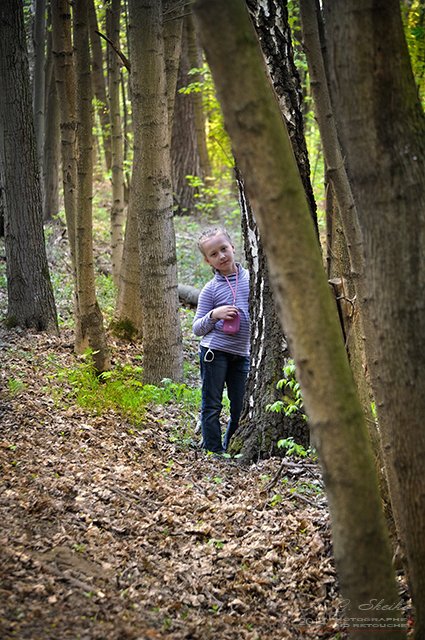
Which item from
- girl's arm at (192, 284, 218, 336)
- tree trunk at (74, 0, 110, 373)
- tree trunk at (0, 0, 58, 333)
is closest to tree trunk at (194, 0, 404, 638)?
girl's arm at (192, 284, 218, 336)

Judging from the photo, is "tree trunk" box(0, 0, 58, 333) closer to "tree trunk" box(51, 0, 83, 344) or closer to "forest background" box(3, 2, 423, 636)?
"forest background" box(3, 2, 423, 636)

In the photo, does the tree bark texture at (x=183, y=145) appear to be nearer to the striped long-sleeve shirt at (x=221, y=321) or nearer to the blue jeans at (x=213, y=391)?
the striped long-sleeve shirt at (x=221, y=321)

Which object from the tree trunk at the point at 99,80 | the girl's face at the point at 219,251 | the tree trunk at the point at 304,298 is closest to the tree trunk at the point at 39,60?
the tree trunk at the point at 99,80

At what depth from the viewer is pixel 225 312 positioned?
4777 mm

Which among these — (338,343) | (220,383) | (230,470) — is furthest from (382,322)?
(220,383)

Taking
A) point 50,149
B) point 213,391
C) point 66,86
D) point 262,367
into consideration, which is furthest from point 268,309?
point 50,149

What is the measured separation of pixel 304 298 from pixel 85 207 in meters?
4.89

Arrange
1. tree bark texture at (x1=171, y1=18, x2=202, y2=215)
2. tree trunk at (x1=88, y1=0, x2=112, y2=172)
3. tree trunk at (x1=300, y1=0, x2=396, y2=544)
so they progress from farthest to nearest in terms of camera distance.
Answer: tree bark texture at (x1=171, y1=18, x2=202, y2=215) → tree trunk at (x1=88, y1=0, x2=112, y2=172) → tree trunk at (x1=300, y1=0, x2=396, y2=544)

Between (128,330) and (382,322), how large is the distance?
663 centimetres

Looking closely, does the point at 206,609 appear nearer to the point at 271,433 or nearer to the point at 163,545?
the point at 163,545

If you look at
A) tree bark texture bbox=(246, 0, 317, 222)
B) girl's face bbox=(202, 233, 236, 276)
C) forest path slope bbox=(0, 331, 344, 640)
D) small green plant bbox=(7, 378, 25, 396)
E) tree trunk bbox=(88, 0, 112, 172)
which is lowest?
forest path slope bbox=(0, 331, 344, 640)

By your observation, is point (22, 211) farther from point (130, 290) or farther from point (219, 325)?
point (219, 325)

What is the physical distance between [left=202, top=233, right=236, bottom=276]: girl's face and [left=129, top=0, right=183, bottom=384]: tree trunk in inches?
48.4

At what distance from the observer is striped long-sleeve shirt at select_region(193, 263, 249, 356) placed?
4.90m
